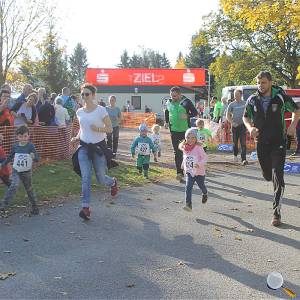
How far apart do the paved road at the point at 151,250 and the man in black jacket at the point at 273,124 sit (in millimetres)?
684

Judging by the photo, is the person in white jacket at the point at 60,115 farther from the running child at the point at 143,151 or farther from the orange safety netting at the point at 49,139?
the running child at the point at 143,151

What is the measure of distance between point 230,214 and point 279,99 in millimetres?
1953

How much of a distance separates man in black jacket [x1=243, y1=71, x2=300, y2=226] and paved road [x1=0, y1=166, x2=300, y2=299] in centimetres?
68

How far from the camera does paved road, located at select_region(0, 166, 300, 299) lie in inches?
185

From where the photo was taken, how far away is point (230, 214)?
7930 mm


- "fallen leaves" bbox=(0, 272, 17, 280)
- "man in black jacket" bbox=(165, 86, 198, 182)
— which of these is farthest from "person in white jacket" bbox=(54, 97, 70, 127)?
"fallen leaves" bbox=(0, 272, 17, 280)

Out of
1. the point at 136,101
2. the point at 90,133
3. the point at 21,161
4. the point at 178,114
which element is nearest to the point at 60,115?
the point at 178,114

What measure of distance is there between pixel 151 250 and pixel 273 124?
2.47m

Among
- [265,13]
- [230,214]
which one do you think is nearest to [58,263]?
[230,214]

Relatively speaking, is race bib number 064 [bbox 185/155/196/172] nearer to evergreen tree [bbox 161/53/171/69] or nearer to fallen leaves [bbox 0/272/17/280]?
fallen leaves [bbox 0/272/17/280]

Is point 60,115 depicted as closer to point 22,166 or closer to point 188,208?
point 22,166

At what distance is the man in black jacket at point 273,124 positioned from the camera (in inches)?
276

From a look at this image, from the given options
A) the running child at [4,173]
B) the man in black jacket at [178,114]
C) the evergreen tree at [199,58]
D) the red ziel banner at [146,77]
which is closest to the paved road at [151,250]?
the running child at [4,173]

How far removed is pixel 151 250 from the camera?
5.95m
